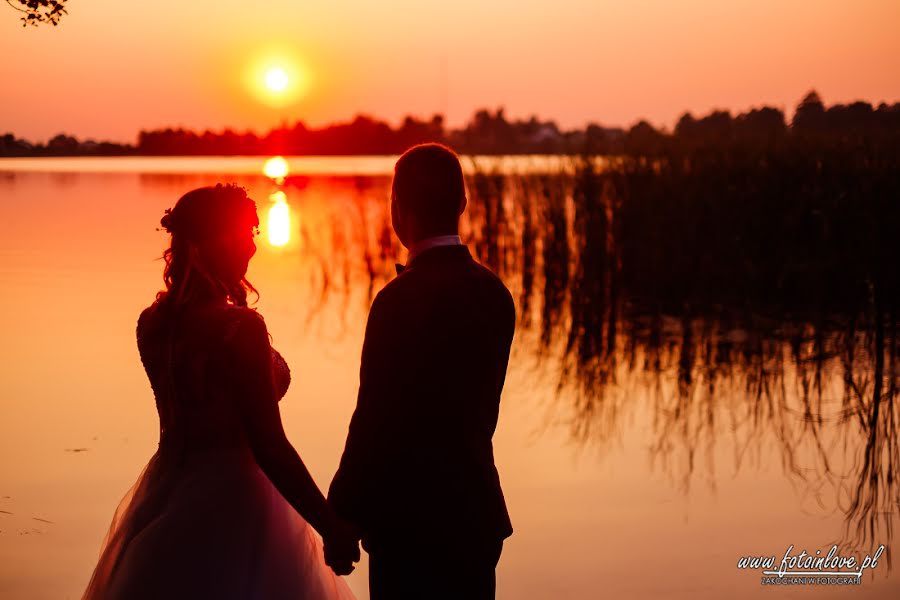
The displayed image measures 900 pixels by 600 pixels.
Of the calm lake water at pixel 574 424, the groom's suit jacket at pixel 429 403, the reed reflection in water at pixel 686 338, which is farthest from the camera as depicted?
the reed reflection in water at pixel 686 338

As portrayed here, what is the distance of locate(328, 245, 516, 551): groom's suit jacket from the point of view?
243cm

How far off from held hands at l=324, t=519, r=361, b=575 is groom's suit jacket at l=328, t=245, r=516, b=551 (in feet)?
0.26

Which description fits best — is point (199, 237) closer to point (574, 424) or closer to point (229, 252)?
point (229, 252)

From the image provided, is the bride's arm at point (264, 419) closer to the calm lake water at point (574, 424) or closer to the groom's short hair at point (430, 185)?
the groom's short hair at point (430, 185)

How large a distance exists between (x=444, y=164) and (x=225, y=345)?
698mm

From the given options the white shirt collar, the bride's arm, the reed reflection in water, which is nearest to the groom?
the white shirt collar

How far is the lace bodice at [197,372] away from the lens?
8.81ft

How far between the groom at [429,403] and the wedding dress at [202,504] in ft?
1.04

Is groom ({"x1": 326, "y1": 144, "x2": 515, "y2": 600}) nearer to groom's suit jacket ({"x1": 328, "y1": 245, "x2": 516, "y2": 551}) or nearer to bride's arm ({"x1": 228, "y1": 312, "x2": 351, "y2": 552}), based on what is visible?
groom's suit jacket ({"x1": 328, "y1": 245, "x2": 516, "y2": 551})

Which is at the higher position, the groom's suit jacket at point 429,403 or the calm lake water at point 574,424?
the groom's suit jacket at point 429,403

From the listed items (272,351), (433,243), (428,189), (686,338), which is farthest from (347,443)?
(686,338)

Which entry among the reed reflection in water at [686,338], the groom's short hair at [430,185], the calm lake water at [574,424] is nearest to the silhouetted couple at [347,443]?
the groom's short hair at [430,185]

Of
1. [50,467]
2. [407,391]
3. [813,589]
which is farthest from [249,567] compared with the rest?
[50,467]

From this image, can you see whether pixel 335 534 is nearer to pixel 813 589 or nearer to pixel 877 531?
pixel 813 589
